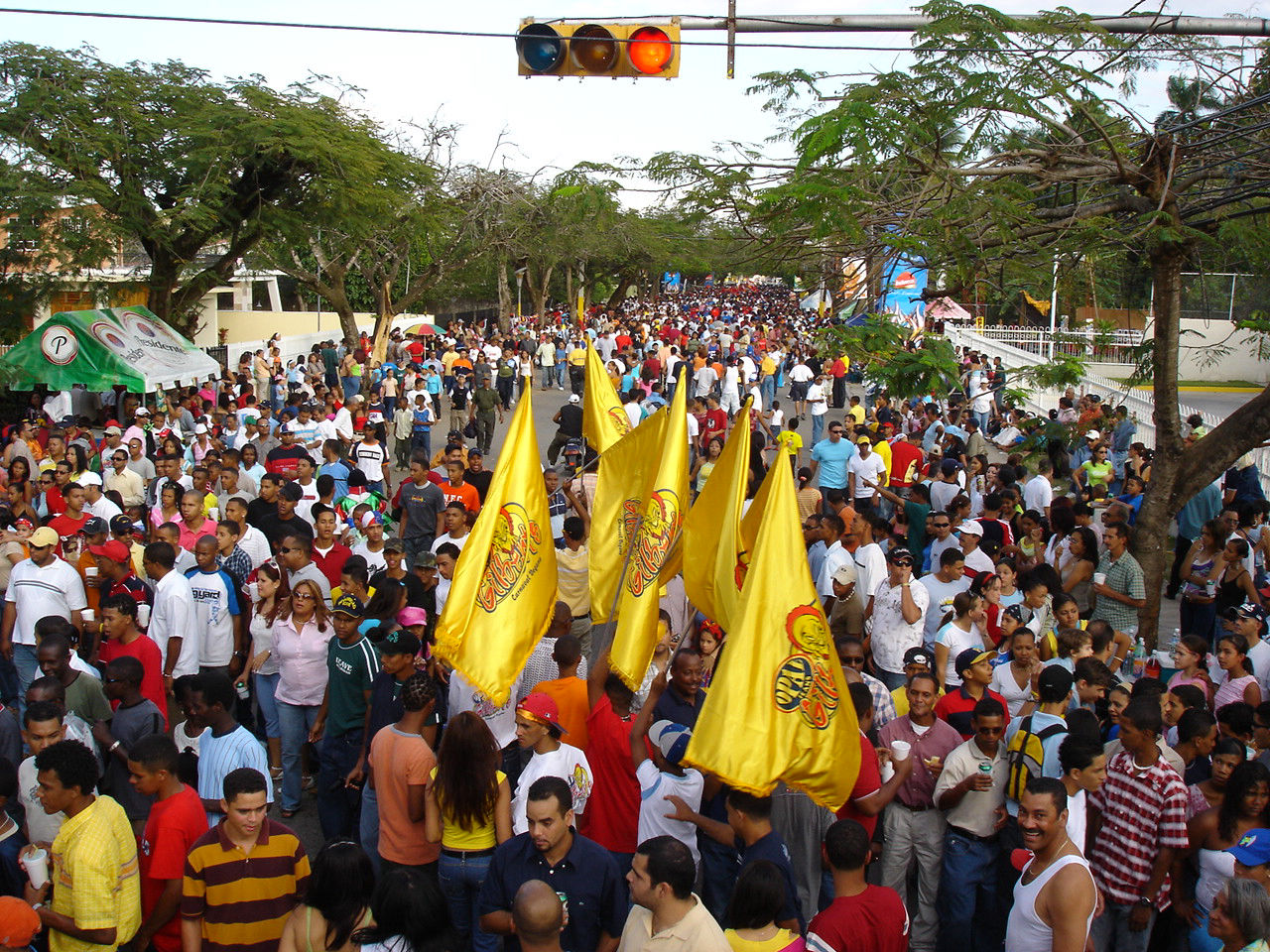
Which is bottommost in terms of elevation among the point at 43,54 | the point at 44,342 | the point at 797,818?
the point at 797,818

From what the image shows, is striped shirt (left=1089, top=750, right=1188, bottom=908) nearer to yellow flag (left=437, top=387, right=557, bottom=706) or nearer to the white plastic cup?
yellow flag (left=437, top=387, right=557, bottom=706)

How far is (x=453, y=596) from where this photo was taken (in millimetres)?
5730

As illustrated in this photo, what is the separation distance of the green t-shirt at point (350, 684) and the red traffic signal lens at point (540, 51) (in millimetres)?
4289

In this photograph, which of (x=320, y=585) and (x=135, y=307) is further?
(x=135, y=307)

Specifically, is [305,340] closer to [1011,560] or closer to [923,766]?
[1011,560]

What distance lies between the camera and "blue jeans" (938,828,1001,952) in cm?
543

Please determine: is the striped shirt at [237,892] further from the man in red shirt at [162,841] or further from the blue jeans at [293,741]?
the blue jeans at [293,741]

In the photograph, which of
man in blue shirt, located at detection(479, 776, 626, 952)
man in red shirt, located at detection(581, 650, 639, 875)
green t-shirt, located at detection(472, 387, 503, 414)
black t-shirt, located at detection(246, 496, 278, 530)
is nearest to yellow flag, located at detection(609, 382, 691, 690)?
man in red shirt, located at detection(581, 650, 639, 875)

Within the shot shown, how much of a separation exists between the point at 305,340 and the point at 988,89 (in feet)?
86.5

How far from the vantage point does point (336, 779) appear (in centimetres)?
631

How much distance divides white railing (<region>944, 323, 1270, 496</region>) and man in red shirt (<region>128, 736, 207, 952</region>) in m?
8.27

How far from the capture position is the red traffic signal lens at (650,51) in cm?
812

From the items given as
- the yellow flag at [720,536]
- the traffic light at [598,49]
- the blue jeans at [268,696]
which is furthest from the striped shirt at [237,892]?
the traffic light at [598,49]

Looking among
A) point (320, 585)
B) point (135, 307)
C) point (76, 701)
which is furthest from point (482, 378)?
point (76, 701)
